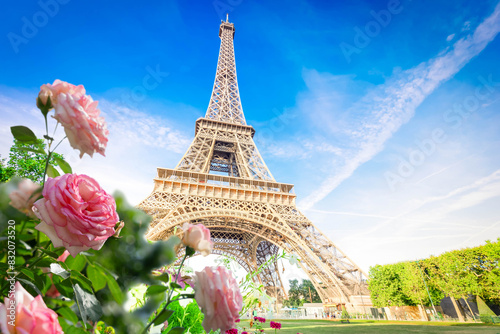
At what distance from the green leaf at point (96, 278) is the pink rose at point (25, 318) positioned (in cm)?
26

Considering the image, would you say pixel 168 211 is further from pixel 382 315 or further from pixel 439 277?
pixel 439 277

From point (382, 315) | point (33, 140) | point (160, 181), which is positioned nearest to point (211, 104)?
point (160, 181)

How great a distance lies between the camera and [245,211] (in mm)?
16281

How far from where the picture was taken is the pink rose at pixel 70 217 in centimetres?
56

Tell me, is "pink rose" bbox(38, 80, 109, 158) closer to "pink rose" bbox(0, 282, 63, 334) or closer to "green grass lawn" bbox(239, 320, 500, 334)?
"pink rose" bbox(0, 282, 63, 334)

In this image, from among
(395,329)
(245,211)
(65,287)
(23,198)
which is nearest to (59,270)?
(65,287)

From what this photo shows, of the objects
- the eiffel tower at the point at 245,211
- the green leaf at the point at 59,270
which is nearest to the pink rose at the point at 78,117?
the green leaf at the point at 59,270

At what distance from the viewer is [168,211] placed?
1509 cm

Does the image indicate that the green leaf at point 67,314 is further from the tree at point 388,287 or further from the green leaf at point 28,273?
the tree at point 388,287

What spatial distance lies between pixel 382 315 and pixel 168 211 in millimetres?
19007

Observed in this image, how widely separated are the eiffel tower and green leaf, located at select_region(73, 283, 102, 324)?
476 inches

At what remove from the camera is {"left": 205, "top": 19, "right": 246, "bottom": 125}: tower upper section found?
2562cm

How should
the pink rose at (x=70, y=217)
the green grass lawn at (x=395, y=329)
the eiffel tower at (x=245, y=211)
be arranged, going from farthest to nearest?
the eiffel tower at (x=245, y=211), the green grass lawn at (x=395, y=329), the pink rose at (x=70, y=217)

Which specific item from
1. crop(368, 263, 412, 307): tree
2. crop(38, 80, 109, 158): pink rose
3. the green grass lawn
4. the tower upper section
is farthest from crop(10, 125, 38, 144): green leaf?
the tower upper section
